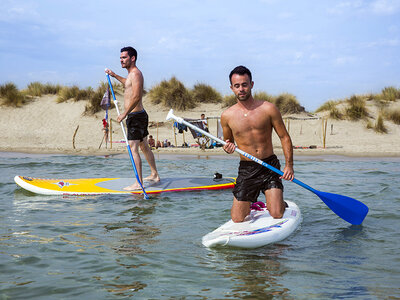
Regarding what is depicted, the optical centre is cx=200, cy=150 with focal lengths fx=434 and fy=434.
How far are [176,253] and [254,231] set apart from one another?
0.75 meters

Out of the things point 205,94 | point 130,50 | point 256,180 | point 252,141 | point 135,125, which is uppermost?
point 205,94

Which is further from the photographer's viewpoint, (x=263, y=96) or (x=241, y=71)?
(x=263, y=96)

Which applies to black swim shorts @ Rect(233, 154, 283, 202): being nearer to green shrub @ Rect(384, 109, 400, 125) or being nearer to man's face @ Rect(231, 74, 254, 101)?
man's face @ Rect(231, 74, 254, 101)

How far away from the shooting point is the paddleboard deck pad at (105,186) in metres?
6.62

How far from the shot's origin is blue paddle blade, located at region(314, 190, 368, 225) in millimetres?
4773

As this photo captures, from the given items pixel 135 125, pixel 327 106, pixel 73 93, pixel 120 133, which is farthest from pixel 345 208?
pixel 73 93

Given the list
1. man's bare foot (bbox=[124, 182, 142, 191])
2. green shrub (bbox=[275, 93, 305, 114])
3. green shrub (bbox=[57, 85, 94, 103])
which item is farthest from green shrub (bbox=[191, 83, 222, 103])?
man's bare foot (bbox=[124, 182, 142, 191])

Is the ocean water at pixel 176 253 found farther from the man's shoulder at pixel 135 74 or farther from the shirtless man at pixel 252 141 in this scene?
the man's shoulder at pixel 135 74

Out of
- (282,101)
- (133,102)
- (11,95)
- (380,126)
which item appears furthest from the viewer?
(11,95)

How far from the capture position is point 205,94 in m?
24.1

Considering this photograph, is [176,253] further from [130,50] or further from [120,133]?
[120,133]

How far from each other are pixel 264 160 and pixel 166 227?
53.3 inches

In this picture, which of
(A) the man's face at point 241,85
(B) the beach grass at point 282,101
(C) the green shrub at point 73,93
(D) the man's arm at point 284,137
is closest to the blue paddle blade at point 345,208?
(D) the man's arm at point 284,137

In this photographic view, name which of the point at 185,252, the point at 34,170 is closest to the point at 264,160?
the point at 185,252
